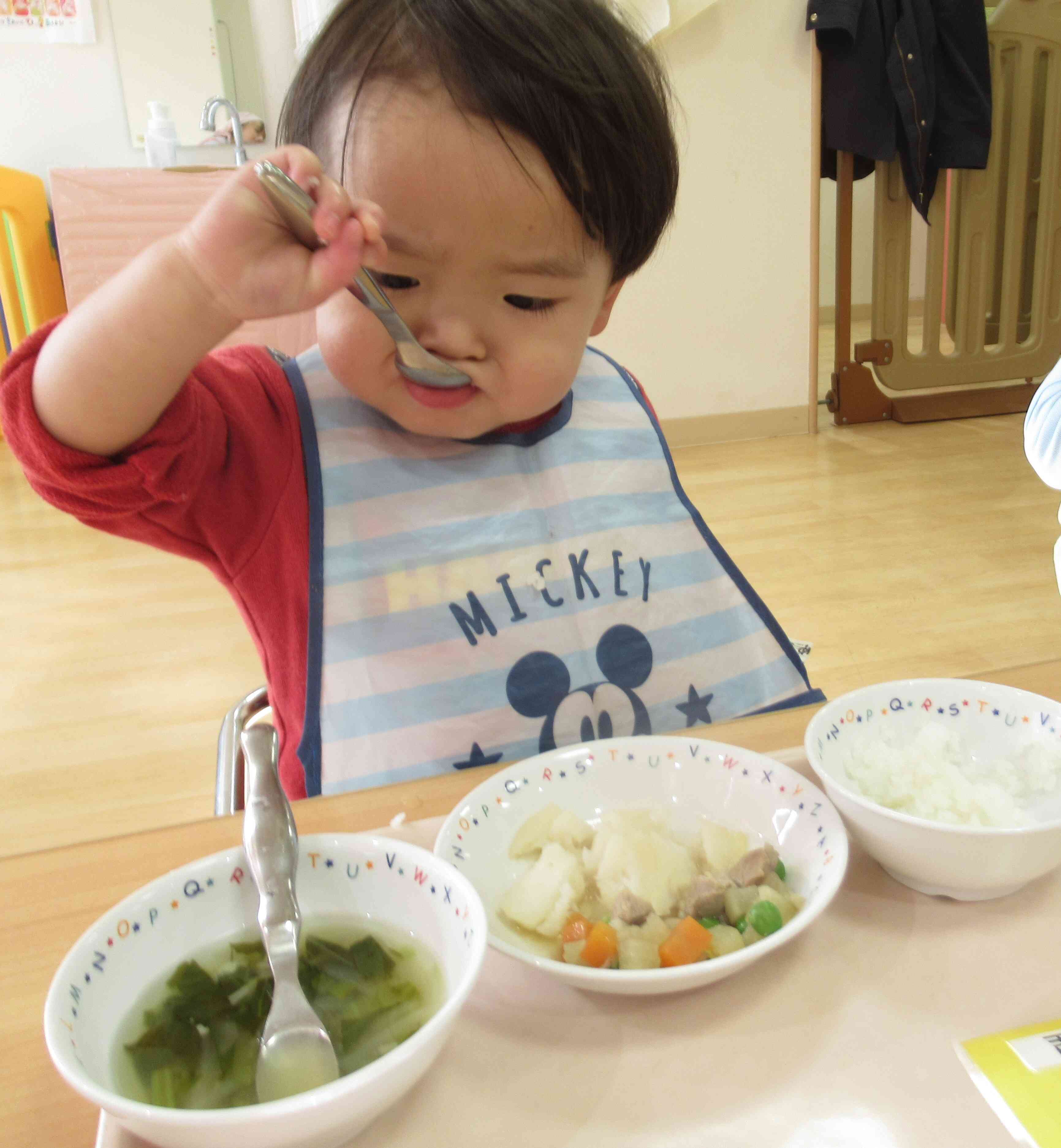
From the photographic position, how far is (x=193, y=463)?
655 mm

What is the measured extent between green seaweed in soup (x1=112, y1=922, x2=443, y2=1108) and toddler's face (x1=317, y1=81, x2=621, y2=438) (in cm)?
40

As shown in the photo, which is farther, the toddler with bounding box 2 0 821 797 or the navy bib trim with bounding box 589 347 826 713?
the navy bib trim with bounding box 589 347 826 713

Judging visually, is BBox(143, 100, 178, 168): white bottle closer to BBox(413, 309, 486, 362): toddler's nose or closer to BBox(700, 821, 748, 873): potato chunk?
BBox(413, 309, 486, 362): toddler's nose

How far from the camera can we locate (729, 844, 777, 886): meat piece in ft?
1.45

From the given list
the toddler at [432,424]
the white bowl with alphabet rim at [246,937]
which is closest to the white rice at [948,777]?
the white bowl with alphabet rim at [246,937]

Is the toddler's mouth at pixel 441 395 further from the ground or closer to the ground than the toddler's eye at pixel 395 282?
closer to the ground

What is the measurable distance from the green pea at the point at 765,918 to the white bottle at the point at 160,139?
3.08m

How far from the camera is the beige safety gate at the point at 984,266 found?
125 inches

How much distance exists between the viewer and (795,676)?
98 centimetres

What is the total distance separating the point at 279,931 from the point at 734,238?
3.00 meters

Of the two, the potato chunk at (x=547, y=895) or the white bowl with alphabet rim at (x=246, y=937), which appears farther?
the potato chunk at (x=547, y=895)

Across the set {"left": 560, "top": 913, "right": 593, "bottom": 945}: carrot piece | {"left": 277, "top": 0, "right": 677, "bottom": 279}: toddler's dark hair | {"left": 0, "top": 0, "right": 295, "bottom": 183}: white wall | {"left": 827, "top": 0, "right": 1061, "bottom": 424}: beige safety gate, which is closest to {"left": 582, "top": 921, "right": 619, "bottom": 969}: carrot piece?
{"left": 560, "top": 913, "right": 593, "bottom": 945}: carrot piece

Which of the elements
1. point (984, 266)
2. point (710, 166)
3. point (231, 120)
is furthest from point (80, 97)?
point (984, 266)

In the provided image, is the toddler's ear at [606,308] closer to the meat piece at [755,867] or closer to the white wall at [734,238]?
the meat piece at [755,867]
